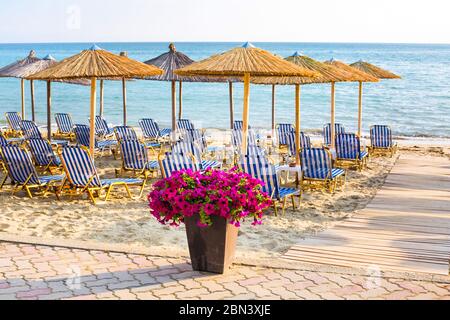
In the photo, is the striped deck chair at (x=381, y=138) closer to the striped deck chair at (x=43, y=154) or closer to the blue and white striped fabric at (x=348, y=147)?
the blue and white striped fabric at (x=348, y=147)

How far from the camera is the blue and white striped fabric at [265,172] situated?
26.3 feet

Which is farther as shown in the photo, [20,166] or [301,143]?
[301,143]

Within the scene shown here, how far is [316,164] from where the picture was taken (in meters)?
9.40

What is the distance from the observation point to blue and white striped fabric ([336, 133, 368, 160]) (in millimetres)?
11422

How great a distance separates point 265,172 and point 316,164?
1.60 meters

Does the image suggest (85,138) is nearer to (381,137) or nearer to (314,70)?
(314,70)

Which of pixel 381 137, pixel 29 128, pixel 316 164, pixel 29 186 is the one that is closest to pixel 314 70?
pixel 316 164

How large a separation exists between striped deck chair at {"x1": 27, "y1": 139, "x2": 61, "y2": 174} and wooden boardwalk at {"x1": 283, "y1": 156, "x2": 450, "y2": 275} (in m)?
5.01

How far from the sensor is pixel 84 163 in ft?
28.0

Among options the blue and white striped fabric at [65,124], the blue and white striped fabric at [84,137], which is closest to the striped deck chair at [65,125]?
the blue and white striped fabric at [65,124]

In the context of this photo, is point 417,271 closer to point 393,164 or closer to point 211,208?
A: point 211,208

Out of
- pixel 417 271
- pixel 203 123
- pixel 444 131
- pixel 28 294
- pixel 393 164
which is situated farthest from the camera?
pixel 203 123

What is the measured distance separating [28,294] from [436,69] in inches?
2486

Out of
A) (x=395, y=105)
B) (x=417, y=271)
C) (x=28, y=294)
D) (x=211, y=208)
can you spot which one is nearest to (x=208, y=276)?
(x=211, y=208)
